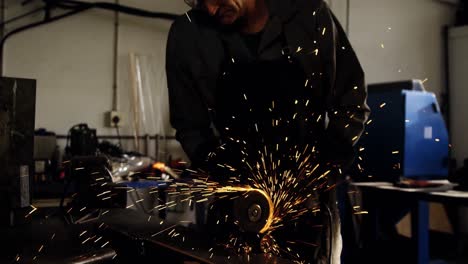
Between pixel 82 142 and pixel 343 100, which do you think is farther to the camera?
pixel 82 142

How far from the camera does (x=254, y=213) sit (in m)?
0.87

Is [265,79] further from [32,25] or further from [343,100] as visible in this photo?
[32,25]

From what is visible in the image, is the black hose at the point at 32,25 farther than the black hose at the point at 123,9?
No

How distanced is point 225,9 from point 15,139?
1.84 feet

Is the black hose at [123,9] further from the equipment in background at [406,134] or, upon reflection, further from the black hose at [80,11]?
the equipment in background at [406,134]

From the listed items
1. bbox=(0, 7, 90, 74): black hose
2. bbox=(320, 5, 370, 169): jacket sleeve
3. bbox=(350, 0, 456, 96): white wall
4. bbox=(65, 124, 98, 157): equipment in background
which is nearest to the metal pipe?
bbox=(0, 7, 90, 74): black hose

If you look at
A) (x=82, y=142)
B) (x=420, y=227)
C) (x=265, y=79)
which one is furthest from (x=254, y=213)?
(x=82, y=142)

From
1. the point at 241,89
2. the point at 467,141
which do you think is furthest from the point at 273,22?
the point at 467,141

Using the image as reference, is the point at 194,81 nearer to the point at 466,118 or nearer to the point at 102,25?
the point at 102,25

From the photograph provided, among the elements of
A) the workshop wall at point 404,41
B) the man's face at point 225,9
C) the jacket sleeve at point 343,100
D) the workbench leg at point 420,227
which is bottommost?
the workbench leg at point 420,227

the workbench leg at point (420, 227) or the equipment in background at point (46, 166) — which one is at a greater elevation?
the equipment in background at point (46, 166)

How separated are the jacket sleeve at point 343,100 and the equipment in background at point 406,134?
39.6 inches

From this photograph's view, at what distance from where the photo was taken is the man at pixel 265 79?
3.72ft

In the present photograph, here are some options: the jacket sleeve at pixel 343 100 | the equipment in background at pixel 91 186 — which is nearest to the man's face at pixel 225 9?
the jacket sleeve at pixel 343 100
